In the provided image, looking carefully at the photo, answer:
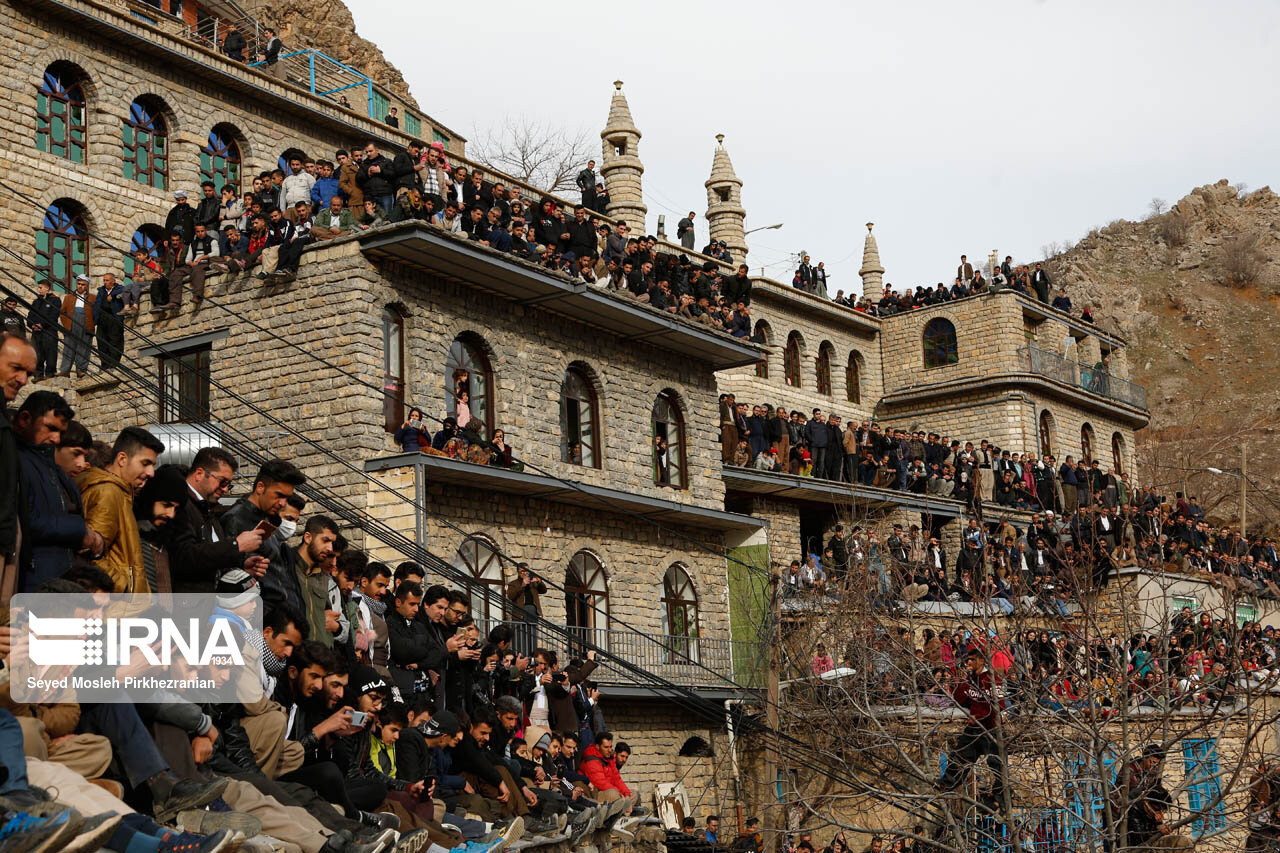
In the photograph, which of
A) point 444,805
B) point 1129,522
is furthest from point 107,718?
point 1129,522

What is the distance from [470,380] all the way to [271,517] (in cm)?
1252

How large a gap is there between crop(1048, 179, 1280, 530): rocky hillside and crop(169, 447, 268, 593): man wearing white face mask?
54669mm

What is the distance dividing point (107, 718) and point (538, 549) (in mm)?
15263

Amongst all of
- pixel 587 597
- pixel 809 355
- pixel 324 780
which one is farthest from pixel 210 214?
pixel 809 355

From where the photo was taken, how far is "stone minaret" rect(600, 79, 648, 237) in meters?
36.0

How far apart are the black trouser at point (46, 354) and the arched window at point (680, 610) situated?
10.3 m

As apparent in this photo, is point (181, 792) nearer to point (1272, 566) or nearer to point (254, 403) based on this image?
point (254, 403)

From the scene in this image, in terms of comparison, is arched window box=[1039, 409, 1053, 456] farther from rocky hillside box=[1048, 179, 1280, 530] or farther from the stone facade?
rocky hillside box=[1048, 179, 1280, 530]

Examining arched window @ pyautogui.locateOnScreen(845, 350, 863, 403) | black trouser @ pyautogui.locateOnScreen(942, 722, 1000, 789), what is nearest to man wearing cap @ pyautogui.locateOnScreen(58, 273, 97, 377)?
black trouser @ pyautogui.locateOnScreen(942, 722, 1000, 789)

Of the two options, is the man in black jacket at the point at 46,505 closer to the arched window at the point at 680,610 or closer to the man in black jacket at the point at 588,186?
the arched window at the point at 680,610

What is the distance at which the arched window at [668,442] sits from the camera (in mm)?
25781

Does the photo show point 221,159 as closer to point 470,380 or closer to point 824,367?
point 470,380

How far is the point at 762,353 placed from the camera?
2770cm

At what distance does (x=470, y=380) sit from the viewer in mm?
22297
